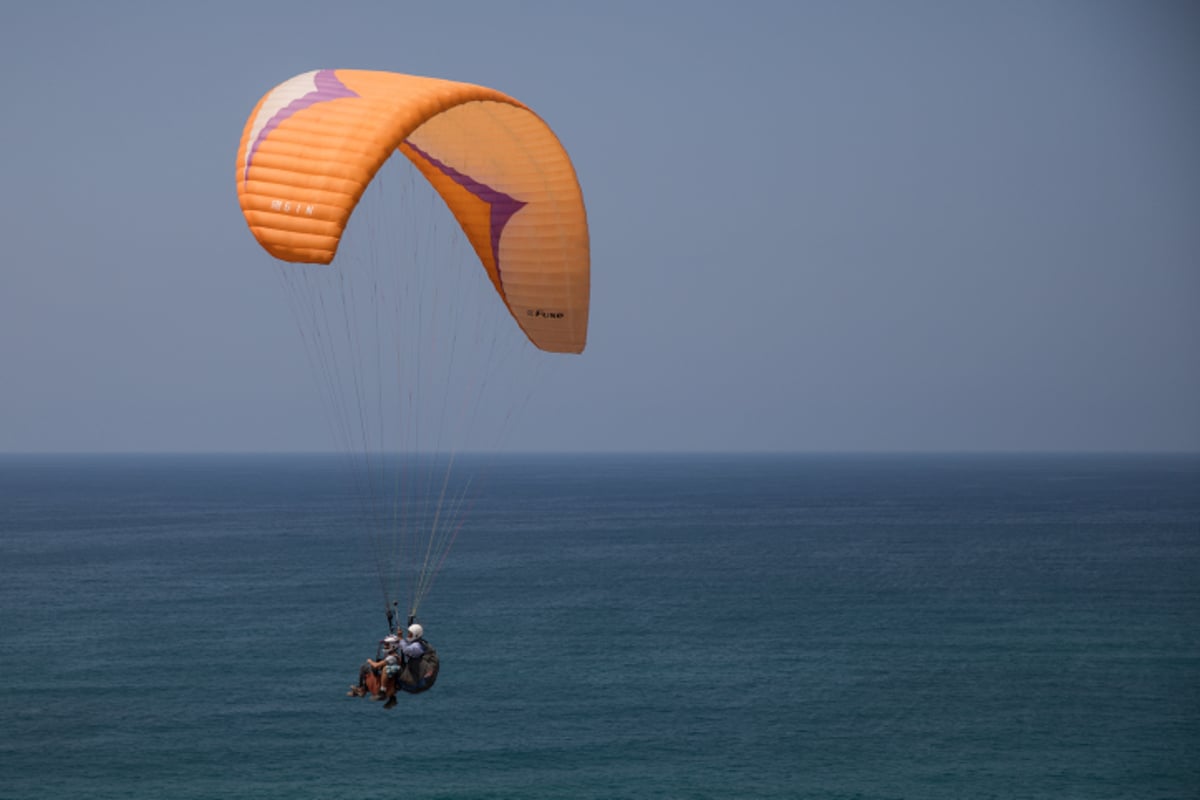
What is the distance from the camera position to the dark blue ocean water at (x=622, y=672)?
129ft

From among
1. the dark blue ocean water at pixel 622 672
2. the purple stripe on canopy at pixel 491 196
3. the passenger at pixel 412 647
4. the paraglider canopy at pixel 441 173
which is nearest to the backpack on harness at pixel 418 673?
the passenger at pixel 412 647

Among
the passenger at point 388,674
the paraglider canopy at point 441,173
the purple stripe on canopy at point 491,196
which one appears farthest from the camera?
the purple stripe on canopy at point 491,196

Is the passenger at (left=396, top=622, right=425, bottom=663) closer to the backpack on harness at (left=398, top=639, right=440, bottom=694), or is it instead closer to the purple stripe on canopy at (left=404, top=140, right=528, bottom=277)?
the backpack on harness at (left=398, top=639, right=440, bottom=694)

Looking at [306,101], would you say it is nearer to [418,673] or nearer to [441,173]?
[441,173]

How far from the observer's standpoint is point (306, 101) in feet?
53.6

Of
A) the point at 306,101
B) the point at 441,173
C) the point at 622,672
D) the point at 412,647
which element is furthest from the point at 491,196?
the point at 622,672

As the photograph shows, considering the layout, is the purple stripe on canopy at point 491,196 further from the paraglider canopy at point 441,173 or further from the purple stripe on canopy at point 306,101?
the purple stripe on canopy at point 306,101

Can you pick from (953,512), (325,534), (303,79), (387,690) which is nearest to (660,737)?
(387,690)

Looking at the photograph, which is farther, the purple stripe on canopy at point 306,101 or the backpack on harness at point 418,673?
the backpack on harness at point 418,673

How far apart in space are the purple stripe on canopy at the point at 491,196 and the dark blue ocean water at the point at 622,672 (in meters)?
23.5

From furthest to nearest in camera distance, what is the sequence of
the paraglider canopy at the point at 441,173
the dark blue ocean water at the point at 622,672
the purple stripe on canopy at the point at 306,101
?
the dark blue ocean water at the point at 622,672, the purple stripe on canopy at the point at 306,101, the paraglider canopy at the point at 441,173

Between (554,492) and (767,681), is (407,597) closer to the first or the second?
(767,681)

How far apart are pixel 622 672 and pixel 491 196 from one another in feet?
114

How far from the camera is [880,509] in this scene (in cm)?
13900
